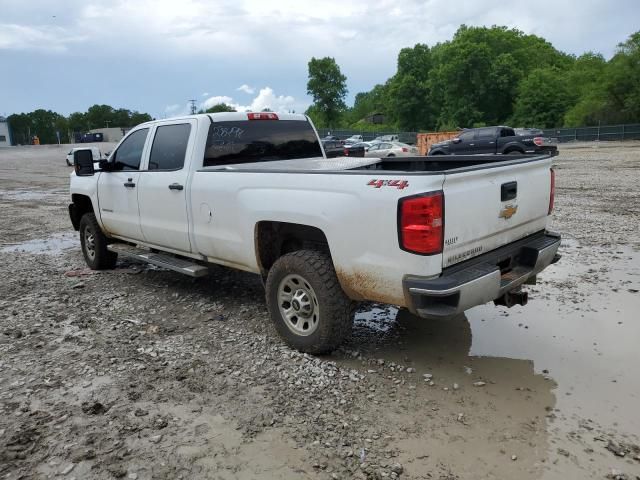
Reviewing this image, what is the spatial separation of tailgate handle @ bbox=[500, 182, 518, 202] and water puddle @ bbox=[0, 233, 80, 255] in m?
7.17

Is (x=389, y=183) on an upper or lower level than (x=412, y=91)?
lower

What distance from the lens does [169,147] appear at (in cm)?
554

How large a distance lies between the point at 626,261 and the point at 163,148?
5.70m

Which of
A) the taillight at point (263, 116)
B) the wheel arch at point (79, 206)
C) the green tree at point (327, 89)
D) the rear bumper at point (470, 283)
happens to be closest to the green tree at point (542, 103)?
the green tree at point (327, 89)

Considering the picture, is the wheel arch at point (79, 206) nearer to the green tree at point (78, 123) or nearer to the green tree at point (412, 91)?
the green tree at point (412, 91)

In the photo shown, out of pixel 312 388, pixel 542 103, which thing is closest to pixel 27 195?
pixel 312 388

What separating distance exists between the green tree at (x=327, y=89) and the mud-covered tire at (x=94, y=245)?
79.7 metres

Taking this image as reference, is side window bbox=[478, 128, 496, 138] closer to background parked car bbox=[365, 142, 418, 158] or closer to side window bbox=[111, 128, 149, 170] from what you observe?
background parked car bbox=[365, 142, 418, 158]

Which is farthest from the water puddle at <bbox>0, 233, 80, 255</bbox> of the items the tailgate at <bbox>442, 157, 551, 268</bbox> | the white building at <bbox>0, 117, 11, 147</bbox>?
the white building at <bbox>0, 117, 11, 147</bbox>

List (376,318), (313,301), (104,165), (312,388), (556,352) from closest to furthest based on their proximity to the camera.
Result: (312,388)
(313,301)
(556,352)
(376,318)
(104,165)

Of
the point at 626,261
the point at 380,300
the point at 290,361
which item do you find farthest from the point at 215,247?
the point at 626,261

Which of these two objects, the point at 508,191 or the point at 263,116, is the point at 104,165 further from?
the point at 508,191

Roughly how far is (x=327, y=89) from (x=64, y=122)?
90.0 m

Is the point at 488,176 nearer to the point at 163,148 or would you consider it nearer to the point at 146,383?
the point at 146,383
